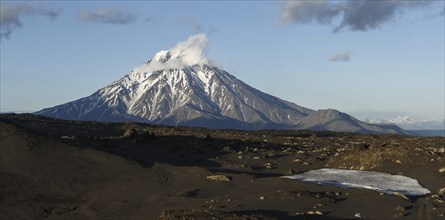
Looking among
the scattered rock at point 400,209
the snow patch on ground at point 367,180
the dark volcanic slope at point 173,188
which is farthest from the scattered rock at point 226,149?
→ the scattered rock at point 400,209

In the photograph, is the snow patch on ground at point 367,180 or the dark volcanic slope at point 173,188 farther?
the snow patch on ground at point 367,180

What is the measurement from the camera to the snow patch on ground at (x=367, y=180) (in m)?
33.5

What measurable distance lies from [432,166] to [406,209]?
15256 mm

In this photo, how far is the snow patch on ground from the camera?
33531mm

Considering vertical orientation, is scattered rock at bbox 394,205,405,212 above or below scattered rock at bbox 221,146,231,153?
below

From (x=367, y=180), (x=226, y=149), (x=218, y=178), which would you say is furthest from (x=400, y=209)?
(x=226, y=149)

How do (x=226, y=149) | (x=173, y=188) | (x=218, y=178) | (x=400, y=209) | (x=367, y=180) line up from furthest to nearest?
(x=226, y=149), (x=367, y=180), (x=218, y=178), (x=173, y=188), (x=400, y=209)

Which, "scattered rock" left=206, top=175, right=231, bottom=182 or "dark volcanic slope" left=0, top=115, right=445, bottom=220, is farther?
"scattered rock" left=206, top=175, right=231, bottom=182

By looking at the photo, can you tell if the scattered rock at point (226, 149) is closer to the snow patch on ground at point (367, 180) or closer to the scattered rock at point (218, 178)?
the snow patch on ground at point (367, 180)

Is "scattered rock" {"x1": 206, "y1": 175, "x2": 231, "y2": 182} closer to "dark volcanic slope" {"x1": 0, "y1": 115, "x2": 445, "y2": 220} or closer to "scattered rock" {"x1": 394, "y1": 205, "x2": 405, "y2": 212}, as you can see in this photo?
"dark volcanic slope" {"x1": 0, "y1": 115, "x2": 445, "y2": 220}

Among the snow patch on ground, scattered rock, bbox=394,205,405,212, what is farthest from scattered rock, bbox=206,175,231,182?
scattered rock, bbox=394,205,405,212

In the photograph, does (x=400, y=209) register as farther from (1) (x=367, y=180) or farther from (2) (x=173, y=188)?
(2) (x=173, y=188)

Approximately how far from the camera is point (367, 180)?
36.6m

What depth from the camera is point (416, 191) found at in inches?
1316
